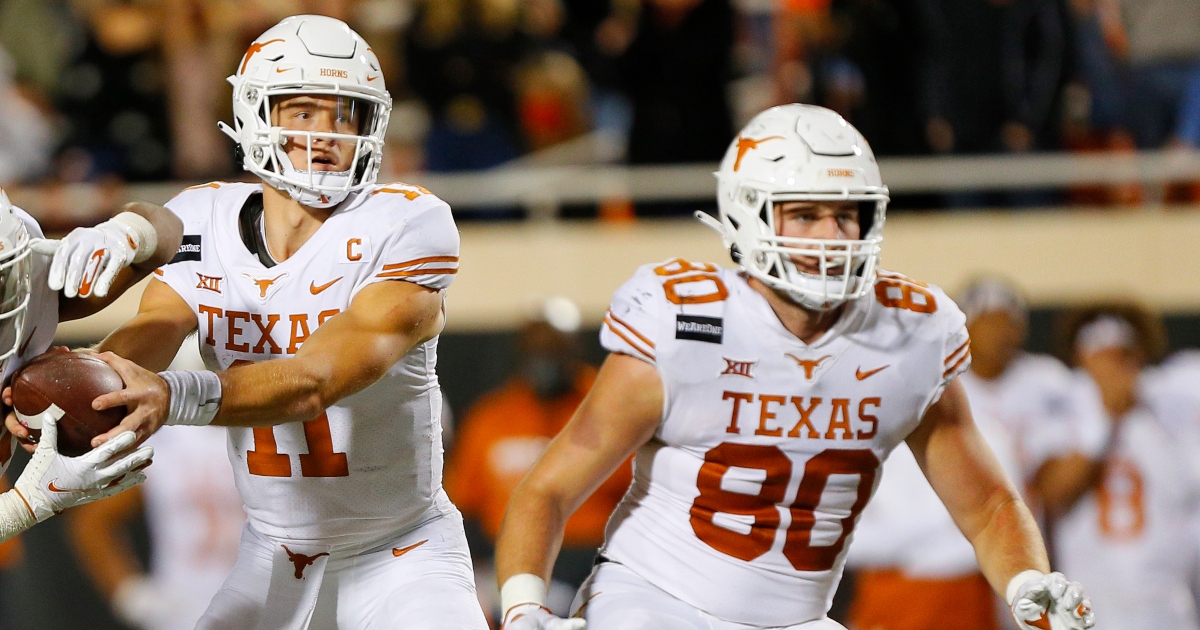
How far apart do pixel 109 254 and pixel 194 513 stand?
11.4 ft

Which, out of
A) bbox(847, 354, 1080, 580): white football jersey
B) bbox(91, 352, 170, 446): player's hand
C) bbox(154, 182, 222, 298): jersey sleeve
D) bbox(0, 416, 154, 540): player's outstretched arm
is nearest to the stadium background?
bbox(847, 354, 1080, 580): white football jersey

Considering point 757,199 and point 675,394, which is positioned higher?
point 757,199

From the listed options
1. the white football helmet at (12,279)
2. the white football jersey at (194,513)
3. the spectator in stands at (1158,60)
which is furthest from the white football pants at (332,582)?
the spectator in stands at (1158,60)

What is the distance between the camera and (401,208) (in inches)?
135

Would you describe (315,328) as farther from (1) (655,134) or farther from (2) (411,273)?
(1) (655,134)

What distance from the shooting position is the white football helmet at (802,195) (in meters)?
3.34

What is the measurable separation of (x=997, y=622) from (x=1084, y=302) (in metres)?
1.76

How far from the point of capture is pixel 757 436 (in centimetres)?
335

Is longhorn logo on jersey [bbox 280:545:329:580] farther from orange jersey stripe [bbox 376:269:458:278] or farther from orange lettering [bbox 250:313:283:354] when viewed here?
orange jersey stripe [bbox 376:269:458:278]

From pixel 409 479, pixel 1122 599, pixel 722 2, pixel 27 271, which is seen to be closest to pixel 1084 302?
pixel 1122 599

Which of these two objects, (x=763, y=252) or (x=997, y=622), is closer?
(x=763, y=252)

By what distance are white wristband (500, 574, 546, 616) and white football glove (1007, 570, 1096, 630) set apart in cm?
105

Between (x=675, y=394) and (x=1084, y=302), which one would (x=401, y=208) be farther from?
(x=1084, y=302)

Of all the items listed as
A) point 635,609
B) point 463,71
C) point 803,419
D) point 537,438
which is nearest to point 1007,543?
point 803,419
